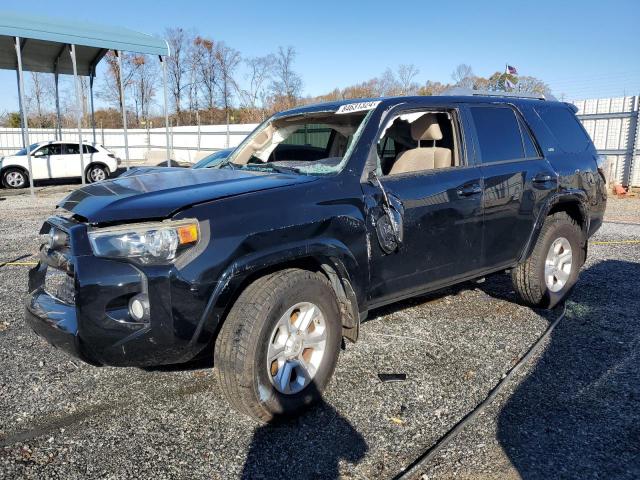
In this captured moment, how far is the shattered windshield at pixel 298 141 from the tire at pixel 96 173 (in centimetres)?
1581

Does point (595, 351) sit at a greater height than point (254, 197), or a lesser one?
lesser

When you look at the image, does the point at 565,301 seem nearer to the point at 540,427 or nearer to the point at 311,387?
the point at 540,427

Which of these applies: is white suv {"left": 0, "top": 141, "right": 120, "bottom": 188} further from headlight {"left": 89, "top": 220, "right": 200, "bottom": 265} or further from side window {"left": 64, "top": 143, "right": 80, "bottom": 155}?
headlight {"left": 89, "top": 220, "right": 200, "bottom": 265}

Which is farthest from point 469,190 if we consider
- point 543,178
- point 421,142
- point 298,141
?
point 298,141

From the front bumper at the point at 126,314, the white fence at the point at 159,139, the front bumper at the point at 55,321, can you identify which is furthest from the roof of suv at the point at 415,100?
the white fence at the point at 159,139

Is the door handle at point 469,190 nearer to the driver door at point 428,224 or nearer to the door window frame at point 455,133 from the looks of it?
the driver door at point 428,224

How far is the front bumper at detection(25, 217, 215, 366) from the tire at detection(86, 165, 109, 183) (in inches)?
679

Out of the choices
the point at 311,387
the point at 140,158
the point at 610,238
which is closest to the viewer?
the point at 311,387

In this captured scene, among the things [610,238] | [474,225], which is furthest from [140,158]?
[474,225]

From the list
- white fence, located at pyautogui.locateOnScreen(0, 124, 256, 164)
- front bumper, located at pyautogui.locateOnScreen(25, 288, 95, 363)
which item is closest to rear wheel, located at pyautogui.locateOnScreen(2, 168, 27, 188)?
white fence, located at pyautogui.locateOnScreen(0, 124, 256, 164)

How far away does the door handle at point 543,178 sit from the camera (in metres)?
4.43

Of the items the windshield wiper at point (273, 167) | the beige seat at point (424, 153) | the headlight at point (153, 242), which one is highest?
the beige seat at point (424, 153)

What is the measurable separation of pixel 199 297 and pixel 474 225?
2.27 meters

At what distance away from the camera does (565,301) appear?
506 cm
